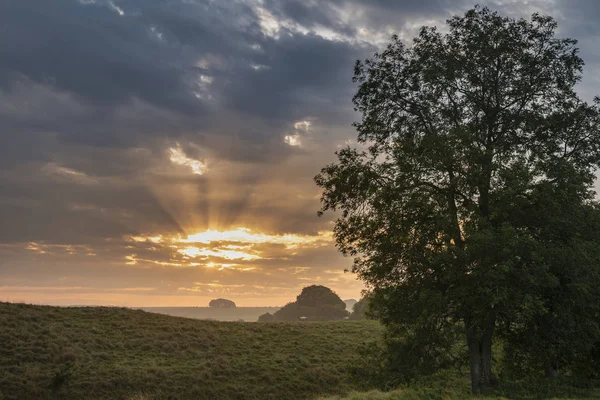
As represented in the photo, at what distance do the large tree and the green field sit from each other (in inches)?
173

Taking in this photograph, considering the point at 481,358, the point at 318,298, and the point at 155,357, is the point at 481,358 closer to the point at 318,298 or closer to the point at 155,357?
the point at 155,357

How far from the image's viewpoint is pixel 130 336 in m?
39.1

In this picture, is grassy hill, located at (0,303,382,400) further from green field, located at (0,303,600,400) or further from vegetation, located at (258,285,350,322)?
vegetation, located at (258,285,350,322)

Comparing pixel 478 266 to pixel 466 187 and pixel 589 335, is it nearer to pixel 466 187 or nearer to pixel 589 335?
pixel 466 187

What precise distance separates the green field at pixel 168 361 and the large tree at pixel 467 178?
14.4 feet

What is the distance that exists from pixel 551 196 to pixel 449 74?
8.36 m

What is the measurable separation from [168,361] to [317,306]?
9939cm

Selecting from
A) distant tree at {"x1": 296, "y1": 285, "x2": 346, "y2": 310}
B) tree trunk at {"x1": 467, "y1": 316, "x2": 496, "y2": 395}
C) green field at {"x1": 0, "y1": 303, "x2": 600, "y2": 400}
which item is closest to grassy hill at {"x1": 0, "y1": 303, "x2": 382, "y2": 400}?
green field at {"x1": 0, "y1": 303, "x2": 600, "y2": 400}

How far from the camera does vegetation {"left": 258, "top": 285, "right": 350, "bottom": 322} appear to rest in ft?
417

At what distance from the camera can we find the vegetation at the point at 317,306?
127250mm

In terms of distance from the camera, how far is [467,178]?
2230cm

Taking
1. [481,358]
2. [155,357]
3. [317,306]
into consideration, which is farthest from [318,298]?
[481,358]

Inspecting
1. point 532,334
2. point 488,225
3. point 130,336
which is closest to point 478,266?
point 488,225

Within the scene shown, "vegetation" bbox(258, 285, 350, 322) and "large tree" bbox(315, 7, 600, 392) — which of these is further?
"vegetation" bbox(258, 285, 350, 322)
